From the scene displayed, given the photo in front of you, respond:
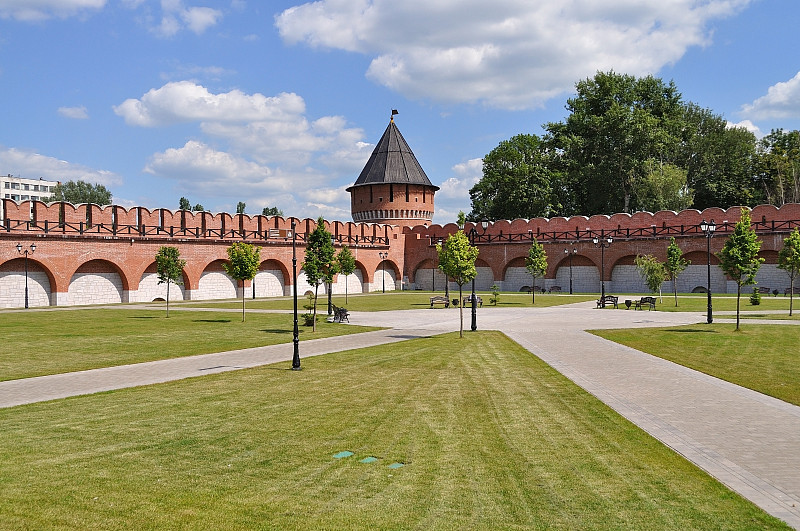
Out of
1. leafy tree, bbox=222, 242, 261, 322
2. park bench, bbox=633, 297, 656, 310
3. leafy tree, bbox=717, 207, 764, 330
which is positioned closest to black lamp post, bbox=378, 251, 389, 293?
park bench, bbox=633, 297, 656, 310

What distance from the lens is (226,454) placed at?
7129 mm

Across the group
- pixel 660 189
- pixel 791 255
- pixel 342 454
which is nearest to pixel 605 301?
pixel 791 255

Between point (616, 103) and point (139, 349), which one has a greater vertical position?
point (616, 103)

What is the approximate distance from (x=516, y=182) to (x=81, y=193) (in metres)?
74.2

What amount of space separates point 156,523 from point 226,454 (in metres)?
1.91

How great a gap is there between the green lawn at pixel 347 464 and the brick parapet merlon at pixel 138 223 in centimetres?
2196

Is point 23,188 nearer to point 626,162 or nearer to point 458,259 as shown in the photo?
point 626,162

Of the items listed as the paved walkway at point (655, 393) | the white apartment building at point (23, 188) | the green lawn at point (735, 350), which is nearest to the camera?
the paved walkway at point (655, 393)

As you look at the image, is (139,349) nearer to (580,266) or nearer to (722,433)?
(722,433)

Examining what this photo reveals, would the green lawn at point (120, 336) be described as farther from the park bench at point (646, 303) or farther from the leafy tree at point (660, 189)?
the leafy tree at point (660, 189)

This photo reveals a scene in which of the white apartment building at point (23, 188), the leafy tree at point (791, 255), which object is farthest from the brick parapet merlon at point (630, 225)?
the white apartment building at point (23, 188)

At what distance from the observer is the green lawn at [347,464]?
17.6 ft

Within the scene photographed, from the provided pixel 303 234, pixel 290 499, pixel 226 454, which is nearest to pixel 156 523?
pixel 290 499

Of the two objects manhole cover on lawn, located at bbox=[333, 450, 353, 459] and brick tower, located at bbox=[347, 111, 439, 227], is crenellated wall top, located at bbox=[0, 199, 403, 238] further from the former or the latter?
manhole cover on lawn, located at bbox=[333, 450, 353, 459]
